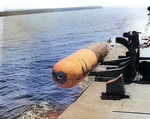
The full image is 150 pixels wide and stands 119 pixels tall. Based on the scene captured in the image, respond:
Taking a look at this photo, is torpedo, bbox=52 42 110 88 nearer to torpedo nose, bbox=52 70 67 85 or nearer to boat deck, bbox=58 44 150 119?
torpedo nose, bbox=52 70 67 85

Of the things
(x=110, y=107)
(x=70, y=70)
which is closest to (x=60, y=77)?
(x=70, y=70)

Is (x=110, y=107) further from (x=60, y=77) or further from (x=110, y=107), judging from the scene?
(x=60, y=77)

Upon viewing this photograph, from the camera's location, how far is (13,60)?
2622 cm

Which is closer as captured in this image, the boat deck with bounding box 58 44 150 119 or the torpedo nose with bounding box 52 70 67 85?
the boat deck with bounding box 58 44 150 119

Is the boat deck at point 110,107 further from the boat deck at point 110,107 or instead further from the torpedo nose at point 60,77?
the torpedo nose at point 60,77

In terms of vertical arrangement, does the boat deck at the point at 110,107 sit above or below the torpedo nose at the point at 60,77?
below

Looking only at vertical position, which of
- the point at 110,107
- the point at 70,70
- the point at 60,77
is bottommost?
the point at 110,107

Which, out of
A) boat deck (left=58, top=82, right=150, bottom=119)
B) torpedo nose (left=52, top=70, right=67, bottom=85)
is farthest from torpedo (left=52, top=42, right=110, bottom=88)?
boat deck (left=58, top=82, right=150, bottom=119)

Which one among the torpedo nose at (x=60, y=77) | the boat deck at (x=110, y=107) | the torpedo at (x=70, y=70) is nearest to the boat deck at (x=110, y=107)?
the boat deck at (x=110, y=107)

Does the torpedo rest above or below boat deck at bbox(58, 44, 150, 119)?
above

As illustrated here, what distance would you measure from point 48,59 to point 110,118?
19769mm

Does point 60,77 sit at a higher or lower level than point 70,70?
lower

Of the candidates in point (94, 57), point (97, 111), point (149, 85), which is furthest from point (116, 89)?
point (94, 57)

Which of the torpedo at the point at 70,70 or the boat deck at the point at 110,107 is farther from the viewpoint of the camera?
the torpedo at the point at 70,70
